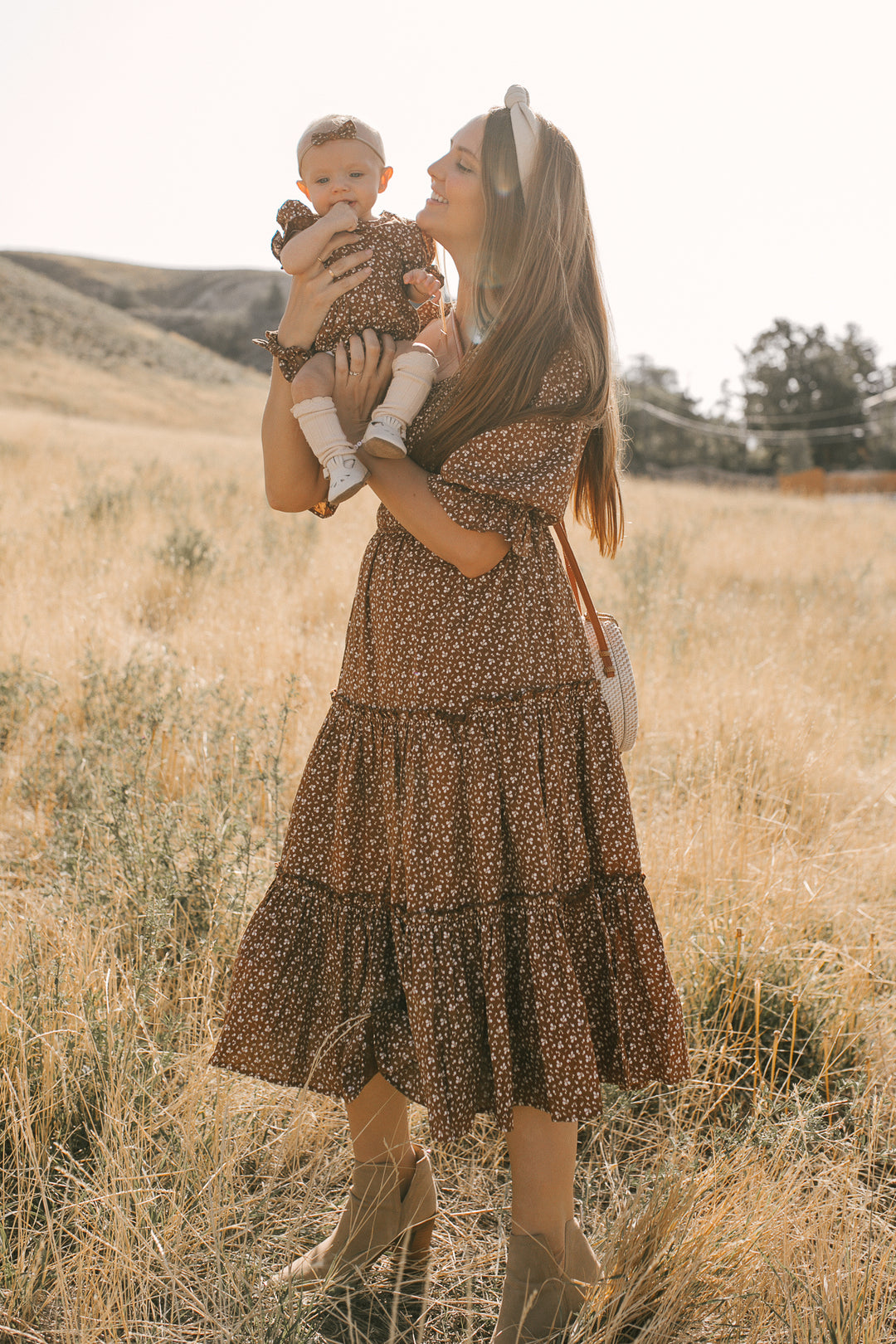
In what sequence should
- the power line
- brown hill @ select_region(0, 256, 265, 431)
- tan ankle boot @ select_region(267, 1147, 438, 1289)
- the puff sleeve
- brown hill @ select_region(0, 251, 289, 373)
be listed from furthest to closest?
1. brown hill @ select_region(0, 251, 289, 373)
2. the power line
3. brown hill @ select_region(0, 256, 265, 431)
4. tan ankle boot @ select_region(267, 1147, 438, 1289)
5. the puff sleeve

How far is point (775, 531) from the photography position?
503 inches

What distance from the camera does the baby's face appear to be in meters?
1.69

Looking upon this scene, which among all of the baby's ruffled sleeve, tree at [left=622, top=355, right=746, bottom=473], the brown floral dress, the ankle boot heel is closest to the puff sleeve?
the brown floral dress

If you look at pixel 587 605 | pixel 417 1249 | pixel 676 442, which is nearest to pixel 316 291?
pixel 587 605

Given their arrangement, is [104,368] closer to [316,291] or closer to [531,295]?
[316,291]

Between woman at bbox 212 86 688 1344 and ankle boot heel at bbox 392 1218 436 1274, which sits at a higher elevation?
woman at bbox 212 86 688 1344

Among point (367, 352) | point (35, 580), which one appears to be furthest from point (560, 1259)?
point (35, 580)

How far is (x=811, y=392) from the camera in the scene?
46906 mm

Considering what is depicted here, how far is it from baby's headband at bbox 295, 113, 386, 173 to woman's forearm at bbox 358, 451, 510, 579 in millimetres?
636

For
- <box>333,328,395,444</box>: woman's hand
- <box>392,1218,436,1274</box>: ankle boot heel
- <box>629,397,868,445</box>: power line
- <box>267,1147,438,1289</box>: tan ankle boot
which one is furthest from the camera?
<box>629,397,868,445</box>: power line

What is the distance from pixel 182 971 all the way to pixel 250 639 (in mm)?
2641

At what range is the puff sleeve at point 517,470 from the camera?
5.04ft

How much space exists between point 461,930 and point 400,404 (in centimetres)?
97

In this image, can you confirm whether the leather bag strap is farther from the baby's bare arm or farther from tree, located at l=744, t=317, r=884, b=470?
tree, located at l=744, t=317, r=884, b=470
